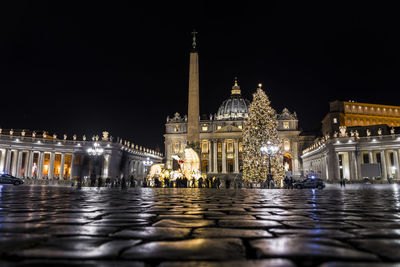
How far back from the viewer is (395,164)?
5094cm

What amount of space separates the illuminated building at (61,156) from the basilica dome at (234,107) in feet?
146

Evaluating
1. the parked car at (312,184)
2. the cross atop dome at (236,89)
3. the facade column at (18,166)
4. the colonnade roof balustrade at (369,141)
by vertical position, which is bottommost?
the parked car at (312,184)

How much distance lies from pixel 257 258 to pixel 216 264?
39cm

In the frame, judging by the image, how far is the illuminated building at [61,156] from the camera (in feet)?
184

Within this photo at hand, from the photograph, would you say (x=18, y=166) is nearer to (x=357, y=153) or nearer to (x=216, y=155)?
(x=216, y=155)

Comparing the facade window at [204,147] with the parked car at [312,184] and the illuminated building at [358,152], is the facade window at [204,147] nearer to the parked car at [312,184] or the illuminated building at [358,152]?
the illuminated building at [358,152]

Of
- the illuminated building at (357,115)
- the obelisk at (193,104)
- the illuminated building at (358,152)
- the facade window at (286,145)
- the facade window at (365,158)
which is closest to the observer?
the obelisk at (193,104)

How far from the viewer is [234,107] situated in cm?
11675

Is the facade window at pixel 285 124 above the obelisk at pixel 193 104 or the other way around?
above

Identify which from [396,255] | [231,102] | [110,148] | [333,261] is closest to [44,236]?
[333,261]

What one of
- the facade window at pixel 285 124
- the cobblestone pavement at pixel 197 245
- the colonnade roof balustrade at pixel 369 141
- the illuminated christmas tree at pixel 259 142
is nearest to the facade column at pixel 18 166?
the illuminated christmas tree at pixel 259 142

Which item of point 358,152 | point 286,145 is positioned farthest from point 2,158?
point 286,145

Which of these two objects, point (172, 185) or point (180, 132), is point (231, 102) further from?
point (172, 185)

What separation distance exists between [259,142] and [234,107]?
84496 mm
